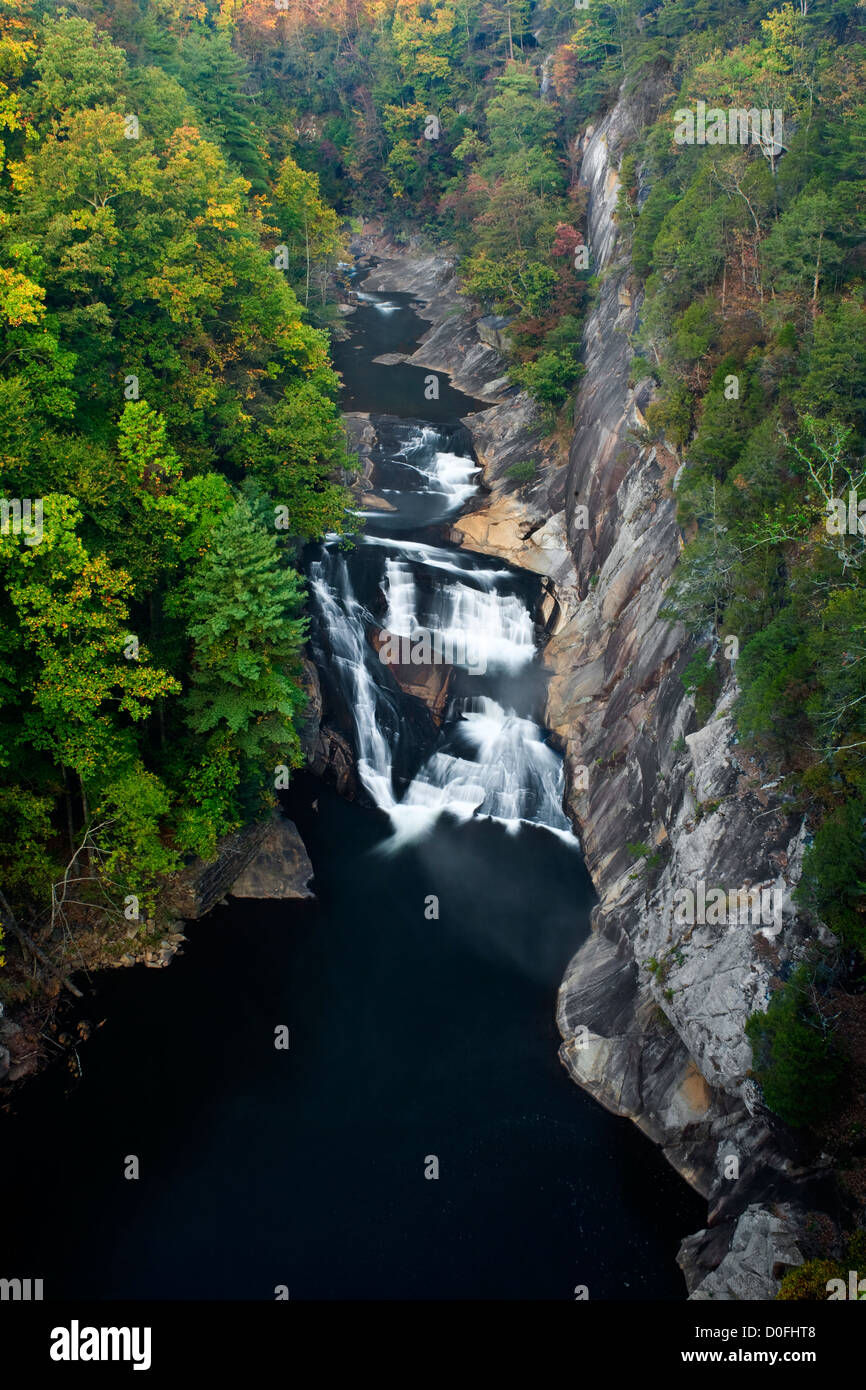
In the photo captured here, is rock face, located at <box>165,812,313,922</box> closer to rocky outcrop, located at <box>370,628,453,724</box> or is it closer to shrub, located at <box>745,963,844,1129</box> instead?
rocky outcrop, located at <box>370,628,453,724</box>

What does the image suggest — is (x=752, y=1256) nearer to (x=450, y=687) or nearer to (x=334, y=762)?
(x=334, y=762)

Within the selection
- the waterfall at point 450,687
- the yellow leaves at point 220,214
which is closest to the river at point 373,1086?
the waterfall at point 450,687

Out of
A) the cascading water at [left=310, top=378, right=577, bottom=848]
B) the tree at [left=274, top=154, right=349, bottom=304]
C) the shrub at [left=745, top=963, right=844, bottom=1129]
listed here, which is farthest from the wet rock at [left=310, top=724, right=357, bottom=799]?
the tree at [left=274, top=154, right=349, bottom=304]

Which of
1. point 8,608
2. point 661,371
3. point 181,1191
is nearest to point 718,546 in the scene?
point 661,371

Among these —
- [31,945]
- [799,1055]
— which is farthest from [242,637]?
[799,1055]

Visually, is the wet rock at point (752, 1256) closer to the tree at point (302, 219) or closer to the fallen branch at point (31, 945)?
the fallen branch at point (31, 945)
